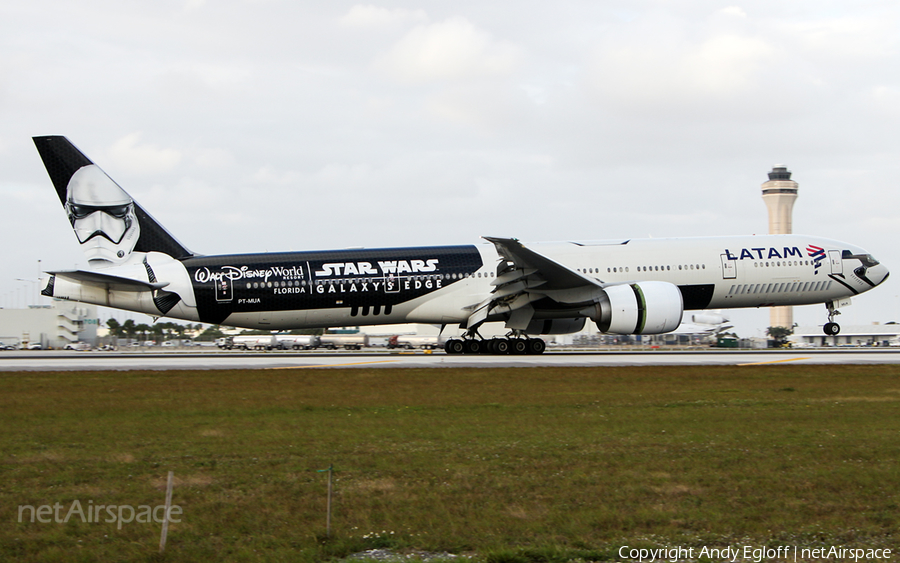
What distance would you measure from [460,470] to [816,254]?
2881 centimetres

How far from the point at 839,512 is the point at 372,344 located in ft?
276

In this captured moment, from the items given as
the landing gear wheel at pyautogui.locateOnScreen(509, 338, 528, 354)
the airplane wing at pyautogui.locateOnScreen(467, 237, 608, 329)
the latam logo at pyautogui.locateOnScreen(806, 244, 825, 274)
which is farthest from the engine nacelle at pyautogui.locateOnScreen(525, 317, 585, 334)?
the latam logo at pyautogui.locateOnScreen(806, 244, 825, 274)

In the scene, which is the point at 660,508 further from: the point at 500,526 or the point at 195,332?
the point at 195,332

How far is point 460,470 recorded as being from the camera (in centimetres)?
956

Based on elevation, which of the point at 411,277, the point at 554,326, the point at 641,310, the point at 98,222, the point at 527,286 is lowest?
the point at 554,326

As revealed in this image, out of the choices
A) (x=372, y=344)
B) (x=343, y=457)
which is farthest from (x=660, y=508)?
(x=372, y=344)

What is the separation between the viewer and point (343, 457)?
10430 millimetres

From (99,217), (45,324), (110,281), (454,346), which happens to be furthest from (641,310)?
Result: (45,324)

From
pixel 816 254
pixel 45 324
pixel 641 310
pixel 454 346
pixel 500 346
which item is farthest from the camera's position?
pixel 45 324

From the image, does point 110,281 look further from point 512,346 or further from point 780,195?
point 780,195

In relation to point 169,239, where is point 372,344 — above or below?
below

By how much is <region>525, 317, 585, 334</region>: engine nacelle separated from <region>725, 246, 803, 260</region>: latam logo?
712cm

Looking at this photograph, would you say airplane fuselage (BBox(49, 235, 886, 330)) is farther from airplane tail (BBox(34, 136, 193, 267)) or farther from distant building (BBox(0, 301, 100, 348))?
distant building (BBox(0, 301, 100, 348))

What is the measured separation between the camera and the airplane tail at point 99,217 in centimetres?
3238
